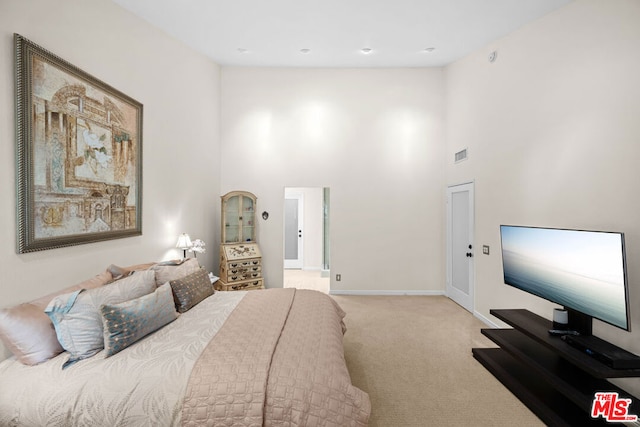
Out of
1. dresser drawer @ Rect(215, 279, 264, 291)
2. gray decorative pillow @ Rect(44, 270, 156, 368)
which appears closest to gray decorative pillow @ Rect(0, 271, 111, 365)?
gray decorative pillow @ Rect(44, 270, 156, 368)

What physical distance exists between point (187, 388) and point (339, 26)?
3881 millimetres

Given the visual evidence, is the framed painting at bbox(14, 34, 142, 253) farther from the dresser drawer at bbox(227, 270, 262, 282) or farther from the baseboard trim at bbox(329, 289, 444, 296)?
the baseboard trim at bbox(329, 289, 444, 296)

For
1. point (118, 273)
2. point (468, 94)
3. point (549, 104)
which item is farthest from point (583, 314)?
point (118, 273)

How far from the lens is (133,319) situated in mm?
1960

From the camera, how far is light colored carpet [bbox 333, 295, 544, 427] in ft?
7.35

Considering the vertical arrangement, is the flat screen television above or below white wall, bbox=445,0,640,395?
below

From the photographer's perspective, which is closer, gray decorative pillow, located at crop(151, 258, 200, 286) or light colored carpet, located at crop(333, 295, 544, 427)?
light colored carpet, located at crop(333, 295, 544, 427)

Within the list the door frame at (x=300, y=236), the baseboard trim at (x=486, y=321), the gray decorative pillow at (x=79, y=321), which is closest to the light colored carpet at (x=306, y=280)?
the door frame at (x=300, y=236)

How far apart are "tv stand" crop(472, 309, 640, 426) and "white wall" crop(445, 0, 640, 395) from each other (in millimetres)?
328

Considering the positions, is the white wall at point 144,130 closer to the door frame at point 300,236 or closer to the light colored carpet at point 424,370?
the light colored carpet at point 424,370

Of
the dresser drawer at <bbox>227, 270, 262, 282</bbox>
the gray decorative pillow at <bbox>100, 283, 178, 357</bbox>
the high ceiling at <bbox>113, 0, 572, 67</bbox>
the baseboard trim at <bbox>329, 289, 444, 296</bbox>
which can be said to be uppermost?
the high ceiling at <bbox>113, 0, 572, 67</bbox>

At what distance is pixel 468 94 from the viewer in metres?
4.46

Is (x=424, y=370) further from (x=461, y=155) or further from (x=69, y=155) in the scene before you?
(x=69, y=155)

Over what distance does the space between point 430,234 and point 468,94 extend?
2159mm
